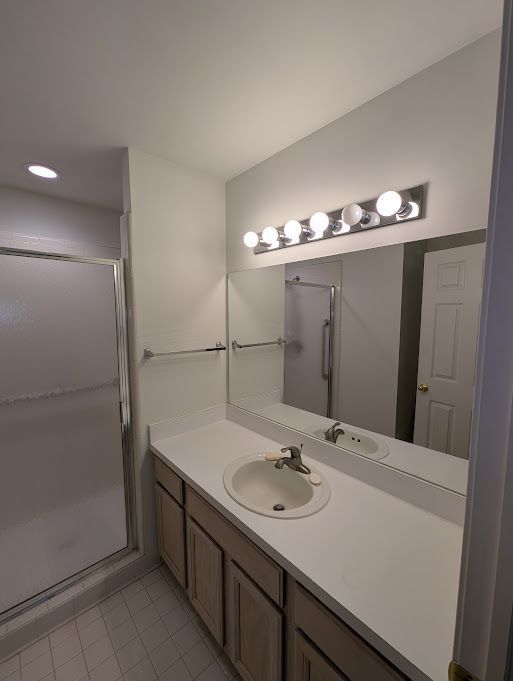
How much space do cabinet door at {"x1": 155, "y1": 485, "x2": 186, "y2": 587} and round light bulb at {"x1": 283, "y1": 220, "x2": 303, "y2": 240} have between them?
4.71ft

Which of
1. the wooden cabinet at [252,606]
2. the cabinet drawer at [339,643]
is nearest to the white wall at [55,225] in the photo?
the wooden cabinet at [252,606]

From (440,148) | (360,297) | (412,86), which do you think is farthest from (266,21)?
(360,297)

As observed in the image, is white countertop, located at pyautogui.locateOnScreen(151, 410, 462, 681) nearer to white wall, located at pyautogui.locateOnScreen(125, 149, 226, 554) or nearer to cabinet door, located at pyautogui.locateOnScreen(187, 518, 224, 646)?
cabinet door, located at pyautogui.locateOnScreen(187, 518, 224, 646)

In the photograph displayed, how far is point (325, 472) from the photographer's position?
1362 millimetres

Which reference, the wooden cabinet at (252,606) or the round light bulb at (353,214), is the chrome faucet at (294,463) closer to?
the wooden cabinet at (252,606)

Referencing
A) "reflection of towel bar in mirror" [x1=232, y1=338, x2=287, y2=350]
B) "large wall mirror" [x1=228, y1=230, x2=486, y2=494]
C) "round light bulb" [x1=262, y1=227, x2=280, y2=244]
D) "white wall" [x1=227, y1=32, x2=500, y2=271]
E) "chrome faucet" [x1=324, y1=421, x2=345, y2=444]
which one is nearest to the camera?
"white wall" [x1=227, y1=32, x2=500, y2=271]

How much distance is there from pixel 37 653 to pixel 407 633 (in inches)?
65.3

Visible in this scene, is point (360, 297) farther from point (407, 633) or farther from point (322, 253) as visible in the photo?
point (407, 633)

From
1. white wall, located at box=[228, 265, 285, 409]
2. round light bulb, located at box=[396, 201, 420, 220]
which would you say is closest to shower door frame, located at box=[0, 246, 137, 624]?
white wall, located at box=[228, 265, 285, 409]

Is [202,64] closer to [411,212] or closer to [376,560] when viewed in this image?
[411,212]

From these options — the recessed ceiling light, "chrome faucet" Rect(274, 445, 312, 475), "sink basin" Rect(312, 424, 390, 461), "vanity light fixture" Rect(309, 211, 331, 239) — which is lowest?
"chrome faucet" Rect(274, 445, 312, 475)

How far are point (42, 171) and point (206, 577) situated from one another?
226 cm

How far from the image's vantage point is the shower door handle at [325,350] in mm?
1487

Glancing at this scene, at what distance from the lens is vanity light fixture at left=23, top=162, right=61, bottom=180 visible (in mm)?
1636
